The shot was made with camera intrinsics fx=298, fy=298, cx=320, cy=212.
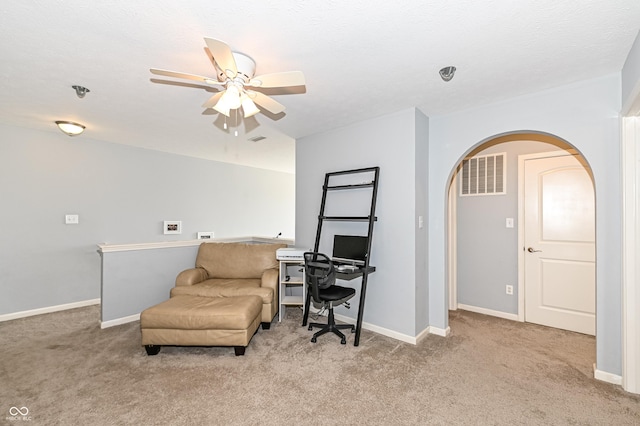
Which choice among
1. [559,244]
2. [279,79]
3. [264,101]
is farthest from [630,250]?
[264,101]

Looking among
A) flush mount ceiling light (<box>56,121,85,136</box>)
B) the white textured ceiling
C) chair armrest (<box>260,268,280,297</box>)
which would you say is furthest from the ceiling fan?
flush mount ceiling light (<box>56,121,85,136</box>)

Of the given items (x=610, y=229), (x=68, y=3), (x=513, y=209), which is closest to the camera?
(x=68, y=3)

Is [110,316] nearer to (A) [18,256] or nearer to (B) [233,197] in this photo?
(A) [18,256]

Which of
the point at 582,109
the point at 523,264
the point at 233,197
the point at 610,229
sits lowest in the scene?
the point at 523,264

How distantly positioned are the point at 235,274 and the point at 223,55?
9.28 feet

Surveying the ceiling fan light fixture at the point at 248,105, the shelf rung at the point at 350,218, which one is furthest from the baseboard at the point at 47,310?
the ceiling fan light fixture at the point at 248,105

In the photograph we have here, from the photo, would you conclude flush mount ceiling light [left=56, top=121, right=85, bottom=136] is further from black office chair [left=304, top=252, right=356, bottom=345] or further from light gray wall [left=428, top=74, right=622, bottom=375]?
light gray wall [left=428, top=74, right=622, bottom=375]

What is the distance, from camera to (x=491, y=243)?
388 cm

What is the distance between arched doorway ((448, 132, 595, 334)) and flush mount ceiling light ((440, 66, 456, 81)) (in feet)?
5.39

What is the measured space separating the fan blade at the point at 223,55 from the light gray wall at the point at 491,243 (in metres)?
3.42

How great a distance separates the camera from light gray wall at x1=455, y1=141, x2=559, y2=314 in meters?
3.69

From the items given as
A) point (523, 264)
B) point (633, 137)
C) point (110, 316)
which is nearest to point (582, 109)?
point (633, 137)

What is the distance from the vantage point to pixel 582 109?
2.40 meters

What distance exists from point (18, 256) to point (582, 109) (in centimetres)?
624
